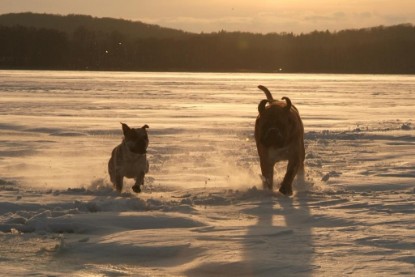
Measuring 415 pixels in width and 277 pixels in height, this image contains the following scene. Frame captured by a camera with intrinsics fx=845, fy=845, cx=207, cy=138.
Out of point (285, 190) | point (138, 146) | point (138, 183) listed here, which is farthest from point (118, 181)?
point (285, 190)

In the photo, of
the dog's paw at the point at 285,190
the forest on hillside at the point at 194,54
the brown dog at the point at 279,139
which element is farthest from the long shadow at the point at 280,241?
the forest on hillside at the point at 194,54

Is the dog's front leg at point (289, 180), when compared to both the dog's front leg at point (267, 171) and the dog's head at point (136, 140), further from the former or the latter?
the dog's head at point (136, 140)

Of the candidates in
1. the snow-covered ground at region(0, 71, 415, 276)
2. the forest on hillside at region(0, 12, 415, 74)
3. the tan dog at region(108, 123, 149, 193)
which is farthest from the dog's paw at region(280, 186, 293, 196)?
the forest on hillside at region(0, 12, 415, 74)

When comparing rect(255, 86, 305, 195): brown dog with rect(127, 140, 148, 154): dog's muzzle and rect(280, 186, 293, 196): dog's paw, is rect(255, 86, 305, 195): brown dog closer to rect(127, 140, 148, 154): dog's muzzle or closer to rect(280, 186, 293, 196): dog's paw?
rect(280, 186, 293, 196): dog's paw

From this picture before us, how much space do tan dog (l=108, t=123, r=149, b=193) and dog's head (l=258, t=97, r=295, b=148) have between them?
1.41 metres

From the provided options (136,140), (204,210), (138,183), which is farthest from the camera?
(138,183)

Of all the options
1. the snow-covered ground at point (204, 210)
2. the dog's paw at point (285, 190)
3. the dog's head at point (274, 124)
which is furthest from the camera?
the dog's paw at point (285, 190)

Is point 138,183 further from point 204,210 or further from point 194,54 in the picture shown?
point 194,54

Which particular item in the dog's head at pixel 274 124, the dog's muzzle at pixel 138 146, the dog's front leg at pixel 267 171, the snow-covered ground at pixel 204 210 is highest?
the dog's head at pixel 274 124

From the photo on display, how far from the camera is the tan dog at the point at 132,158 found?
10000 millimetres

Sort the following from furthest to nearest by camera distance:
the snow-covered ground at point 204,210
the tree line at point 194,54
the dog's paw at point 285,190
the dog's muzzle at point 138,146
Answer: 1. the tree line at point 194,54
2. the dog's muzzle at point 138,146
3. the dog's paw at point 285,190
4. the snow-covered ground at point 204,210

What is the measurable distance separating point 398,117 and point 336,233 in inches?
718

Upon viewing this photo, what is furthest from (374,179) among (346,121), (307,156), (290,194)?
(346,121)

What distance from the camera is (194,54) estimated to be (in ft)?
438
